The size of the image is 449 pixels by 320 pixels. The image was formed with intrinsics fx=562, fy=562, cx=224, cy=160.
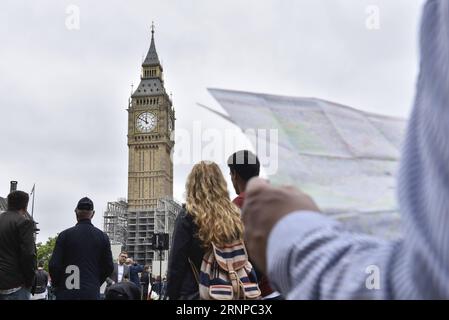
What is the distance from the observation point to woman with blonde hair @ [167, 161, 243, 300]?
3.05m

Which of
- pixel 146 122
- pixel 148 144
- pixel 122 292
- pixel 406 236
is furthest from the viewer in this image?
pixel 148 144

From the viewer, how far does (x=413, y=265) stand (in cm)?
57

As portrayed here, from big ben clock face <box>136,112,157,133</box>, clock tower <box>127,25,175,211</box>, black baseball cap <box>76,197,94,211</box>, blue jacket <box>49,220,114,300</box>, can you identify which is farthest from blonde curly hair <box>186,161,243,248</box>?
big ben clock face <box>136,112,157,133</box>

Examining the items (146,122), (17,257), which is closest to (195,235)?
(17,257)

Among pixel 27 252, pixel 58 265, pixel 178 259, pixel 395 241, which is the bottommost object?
pixel 58 265

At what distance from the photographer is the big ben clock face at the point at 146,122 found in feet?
262

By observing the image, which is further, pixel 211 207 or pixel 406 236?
pixel 211 207

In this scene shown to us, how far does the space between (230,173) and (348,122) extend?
240cm

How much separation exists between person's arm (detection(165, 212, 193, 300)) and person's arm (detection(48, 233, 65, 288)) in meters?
2.00

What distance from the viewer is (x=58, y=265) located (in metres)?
4.79

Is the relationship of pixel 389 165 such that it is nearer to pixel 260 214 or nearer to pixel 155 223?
pixel 260 214

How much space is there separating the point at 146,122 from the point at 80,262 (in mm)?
76387

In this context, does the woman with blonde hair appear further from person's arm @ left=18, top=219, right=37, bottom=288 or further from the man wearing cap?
person's arm @ left=18, top=219, right=37, bottom=288

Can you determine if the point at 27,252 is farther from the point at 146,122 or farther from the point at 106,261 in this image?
the point at 146,122
